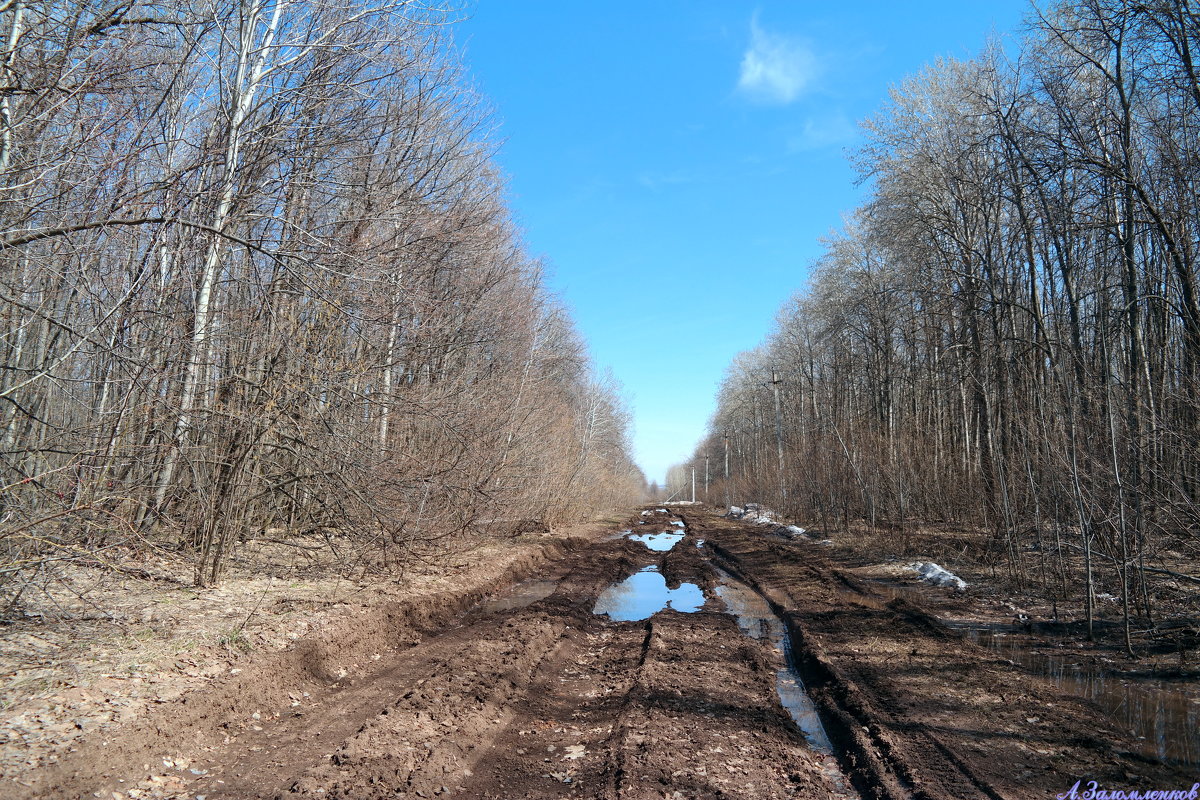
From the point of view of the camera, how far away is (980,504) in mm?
14188

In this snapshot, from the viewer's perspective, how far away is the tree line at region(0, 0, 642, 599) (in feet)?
19.2

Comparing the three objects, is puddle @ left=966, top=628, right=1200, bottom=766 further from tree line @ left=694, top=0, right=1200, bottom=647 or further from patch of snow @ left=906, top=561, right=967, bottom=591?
patch of snow @ left=906, top=561, right=967, bottom=591

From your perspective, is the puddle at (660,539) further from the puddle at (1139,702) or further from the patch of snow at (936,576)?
the puddle at (1139,702)

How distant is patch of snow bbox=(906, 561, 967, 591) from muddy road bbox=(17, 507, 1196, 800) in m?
3.39

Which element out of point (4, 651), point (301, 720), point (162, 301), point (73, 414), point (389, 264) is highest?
point (389, 264)

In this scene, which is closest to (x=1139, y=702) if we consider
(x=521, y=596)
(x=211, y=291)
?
(x=521, y=596)

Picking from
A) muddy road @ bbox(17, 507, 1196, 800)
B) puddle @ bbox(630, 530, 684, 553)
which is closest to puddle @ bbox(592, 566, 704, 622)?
muddy road @ bbox(17, 507, 1196, 800)

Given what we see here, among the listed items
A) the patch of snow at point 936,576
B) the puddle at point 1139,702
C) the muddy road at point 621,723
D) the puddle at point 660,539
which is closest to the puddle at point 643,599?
the muddy road at point 621,723

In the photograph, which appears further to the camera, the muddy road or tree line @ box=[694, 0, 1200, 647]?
tree line @ box=[694, 0, 1200, 647]

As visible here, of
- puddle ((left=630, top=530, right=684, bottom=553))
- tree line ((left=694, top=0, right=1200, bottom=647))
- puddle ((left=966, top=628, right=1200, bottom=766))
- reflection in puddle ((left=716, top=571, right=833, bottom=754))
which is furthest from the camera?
puddle ((left=630, top=530, right=684, bottom=553))

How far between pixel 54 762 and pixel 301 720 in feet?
5.57

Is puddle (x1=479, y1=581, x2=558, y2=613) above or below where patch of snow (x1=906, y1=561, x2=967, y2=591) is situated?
below

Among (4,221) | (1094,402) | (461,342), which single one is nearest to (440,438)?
(461,342)

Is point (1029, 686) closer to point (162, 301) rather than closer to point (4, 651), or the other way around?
point (4, 651)
